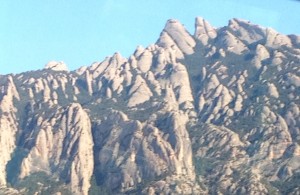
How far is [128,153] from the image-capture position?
12538 cm

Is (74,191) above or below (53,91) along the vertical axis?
below

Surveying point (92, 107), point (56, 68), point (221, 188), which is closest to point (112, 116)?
point (92, 107)

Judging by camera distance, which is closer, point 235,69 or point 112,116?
point 112,116

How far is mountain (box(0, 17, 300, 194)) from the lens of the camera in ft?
404

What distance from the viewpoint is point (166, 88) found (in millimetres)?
155000

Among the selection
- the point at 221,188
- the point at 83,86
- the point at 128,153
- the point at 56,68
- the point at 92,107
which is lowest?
the point at 221,188

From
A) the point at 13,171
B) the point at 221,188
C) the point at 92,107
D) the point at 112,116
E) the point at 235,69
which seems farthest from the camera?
the point at 235,69

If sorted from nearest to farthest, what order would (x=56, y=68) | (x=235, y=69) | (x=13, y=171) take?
(x=13, y=171) < (x=235, y=69) < (x=56, y=68)

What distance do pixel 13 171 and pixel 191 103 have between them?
152ft

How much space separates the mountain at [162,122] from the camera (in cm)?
12312

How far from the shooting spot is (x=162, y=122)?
135m

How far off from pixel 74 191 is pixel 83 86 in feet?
155

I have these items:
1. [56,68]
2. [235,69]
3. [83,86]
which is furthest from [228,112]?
[56,68]

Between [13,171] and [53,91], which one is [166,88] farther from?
[13,171]
